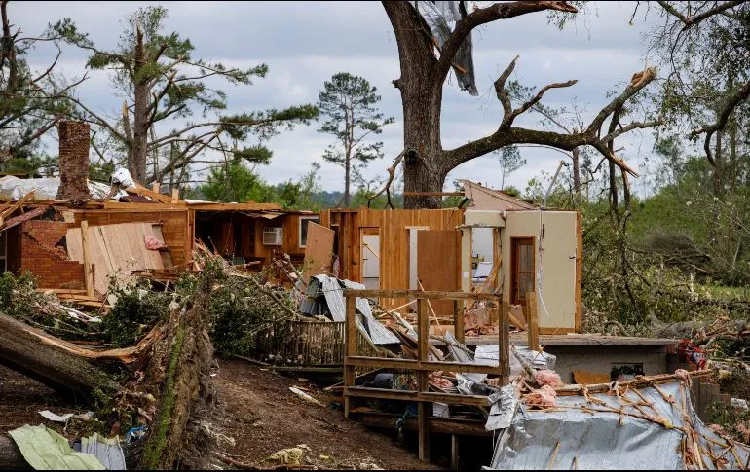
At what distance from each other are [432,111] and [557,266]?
19.9 ft

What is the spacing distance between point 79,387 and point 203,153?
25.6 m

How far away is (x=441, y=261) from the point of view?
20203mm

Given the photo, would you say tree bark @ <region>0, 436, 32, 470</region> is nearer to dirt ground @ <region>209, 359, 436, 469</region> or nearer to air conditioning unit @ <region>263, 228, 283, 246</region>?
dirt ground @ <region>209, 359, 436, 469</region>

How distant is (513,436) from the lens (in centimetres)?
1236

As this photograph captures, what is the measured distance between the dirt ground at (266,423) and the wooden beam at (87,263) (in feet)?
12.0

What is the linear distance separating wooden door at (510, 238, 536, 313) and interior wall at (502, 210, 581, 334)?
230 millimetres

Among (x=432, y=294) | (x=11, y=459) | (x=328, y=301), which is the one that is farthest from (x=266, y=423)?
(x=328, y=301)

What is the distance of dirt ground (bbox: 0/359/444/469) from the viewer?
1244 cm

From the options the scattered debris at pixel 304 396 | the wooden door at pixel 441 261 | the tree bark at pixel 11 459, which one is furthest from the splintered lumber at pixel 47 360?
the wooden door at pixel 441 261

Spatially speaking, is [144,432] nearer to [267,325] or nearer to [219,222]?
[267,325]

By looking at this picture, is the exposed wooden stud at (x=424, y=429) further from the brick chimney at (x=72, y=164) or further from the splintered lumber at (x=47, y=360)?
the brick chimney at (x=72, y=164)

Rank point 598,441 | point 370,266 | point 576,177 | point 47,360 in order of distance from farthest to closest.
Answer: point 576,177 < point 370,266 < point 47,360 < point 598,441

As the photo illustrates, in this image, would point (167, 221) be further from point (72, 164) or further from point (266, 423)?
point (266, 423)

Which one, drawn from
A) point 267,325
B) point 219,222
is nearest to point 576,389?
point 267,325
